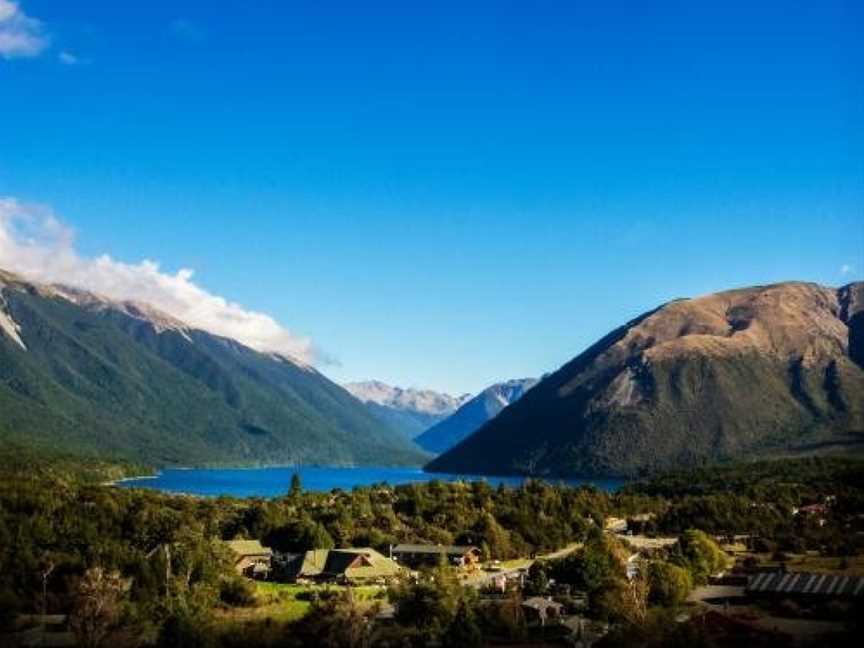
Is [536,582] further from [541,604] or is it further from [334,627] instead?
[334,627]

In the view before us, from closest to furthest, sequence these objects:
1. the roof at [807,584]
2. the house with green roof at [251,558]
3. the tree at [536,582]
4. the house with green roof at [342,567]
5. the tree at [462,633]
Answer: the tree at [462,633], the roof at [807,584], the tree at [536,582], the house with green roof at [342,567], the house with green roof at [251,558]

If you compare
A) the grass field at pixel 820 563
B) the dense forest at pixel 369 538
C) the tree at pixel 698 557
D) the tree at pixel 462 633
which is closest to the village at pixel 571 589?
the grass field at pixel 820 563

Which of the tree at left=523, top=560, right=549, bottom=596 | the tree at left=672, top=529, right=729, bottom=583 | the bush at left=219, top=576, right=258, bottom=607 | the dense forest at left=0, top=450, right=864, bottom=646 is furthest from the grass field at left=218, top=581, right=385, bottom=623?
the tree at left=672, top=529, right=729, bottom=583

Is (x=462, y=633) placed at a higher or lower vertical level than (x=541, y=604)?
higher

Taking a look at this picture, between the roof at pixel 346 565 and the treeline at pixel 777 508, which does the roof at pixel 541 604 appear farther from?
the treeline at pixel 777 508

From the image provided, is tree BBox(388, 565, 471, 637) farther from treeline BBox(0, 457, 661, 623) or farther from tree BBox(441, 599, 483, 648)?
treeline BBox(0, 457, 661, 623)

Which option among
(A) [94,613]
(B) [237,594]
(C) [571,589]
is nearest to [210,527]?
(B) [237,594]
